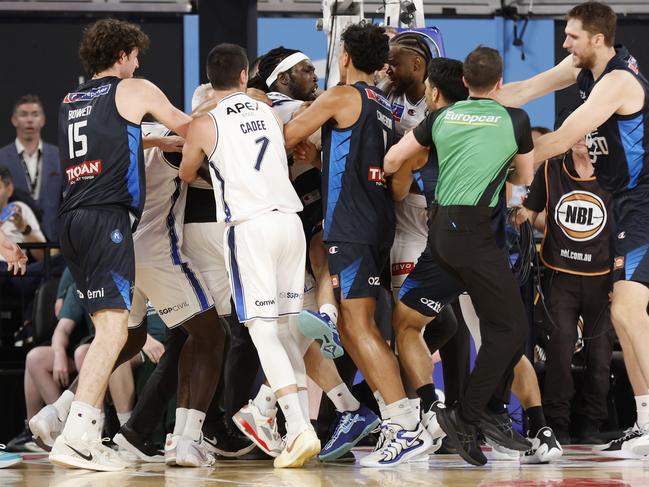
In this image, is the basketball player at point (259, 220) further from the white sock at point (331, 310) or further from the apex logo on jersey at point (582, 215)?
the apex logo on jersey at point (582, 215)

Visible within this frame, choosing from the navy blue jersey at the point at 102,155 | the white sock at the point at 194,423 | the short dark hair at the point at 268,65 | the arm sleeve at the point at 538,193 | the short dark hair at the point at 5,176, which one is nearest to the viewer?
the navy blue jersey at the point at 102,155

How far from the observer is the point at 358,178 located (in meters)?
6.28

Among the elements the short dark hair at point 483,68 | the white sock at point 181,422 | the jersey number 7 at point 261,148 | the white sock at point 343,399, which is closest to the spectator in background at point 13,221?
the white sock at point 181,422

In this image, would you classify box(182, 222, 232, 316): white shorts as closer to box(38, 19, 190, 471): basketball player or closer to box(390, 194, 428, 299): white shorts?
box(38, 19, 190, 471): basketball player

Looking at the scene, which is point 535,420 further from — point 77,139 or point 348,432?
point 77,139

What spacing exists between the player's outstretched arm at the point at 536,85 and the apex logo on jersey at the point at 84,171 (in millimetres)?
2323

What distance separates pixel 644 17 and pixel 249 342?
22.3ft

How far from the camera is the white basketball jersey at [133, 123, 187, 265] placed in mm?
6512

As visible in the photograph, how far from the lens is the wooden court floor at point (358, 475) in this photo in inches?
205

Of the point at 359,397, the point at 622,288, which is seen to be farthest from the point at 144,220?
the point at 622,288

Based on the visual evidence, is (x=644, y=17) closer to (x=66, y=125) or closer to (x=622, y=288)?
(x=622, y=288)

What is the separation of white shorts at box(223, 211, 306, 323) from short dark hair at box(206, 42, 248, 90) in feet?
2.51

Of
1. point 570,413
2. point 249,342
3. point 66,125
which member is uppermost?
point 66,125

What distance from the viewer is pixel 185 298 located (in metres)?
6.41
